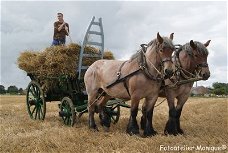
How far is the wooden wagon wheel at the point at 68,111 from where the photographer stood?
9453 millimetres

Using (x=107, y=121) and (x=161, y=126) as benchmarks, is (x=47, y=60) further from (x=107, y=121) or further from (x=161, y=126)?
(x=161, y=126)

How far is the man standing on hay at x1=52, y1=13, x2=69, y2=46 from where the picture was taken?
10820 millimetres

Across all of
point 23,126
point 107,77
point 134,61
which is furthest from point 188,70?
point 23,126

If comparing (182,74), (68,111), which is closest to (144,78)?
(182,74)

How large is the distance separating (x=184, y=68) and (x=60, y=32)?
4.20 m

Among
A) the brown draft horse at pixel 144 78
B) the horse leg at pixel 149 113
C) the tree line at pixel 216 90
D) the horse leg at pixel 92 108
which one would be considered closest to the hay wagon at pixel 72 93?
the horse leg at pixel 92 108

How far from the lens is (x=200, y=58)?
7.93 m

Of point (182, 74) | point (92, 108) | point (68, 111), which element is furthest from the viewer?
point (68, 111)

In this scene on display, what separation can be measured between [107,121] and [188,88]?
6.97ft

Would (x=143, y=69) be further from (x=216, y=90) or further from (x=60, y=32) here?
(x=216, y=90)

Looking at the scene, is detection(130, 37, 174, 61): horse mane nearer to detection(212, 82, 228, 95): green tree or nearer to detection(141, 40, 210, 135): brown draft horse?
detection(141, 40, 210, 135): brown draft horse

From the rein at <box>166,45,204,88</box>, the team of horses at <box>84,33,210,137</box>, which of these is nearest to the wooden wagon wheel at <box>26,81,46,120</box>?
the team of horses at <box>84,33,210,137</box>

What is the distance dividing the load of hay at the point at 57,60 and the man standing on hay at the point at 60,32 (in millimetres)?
646

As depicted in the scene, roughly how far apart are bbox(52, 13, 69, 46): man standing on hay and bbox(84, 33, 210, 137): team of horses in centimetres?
212
